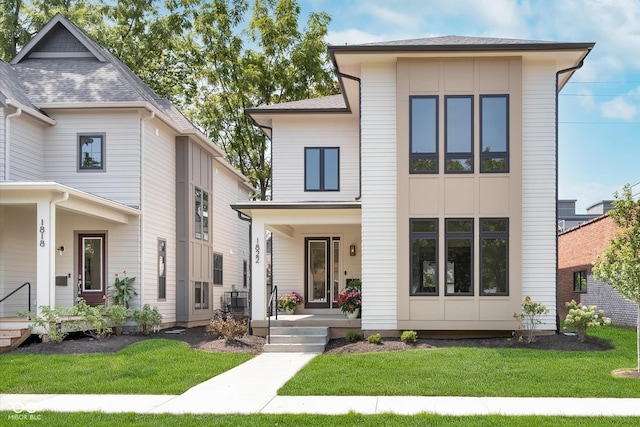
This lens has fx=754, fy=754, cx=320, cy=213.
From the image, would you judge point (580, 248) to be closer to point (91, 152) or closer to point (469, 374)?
point (469, 374)

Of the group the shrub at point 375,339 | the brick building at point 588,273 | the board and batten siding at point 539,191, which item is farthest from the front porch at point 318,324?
the brick building at point 588,273

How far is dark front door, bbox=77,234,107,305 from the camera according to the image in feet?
63.7

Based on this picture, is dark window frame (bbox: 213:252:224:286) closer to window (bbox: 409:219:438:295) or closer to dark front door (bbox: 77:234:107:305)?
dark front door (bbox: 77:234:107:305)

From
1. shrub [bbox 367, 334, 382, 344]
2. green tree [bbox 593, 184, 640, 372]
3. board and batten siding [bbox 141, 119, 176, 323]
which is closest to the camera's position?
green tree [bbox 593, 184, 640, 372]

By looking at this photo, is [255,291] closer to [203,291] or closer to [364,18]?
[203,291]

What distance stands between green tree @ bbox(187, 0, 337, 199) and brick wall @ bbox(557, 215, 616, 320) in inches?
494

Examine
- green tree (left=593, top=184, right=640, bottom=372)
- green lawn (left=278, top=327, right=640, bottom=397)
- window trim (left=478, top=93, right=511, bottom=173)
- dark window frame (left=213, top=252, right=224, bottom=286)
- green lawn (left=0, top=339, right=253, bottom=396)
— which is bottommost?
green lawn (left=0, top=339, right=253, bottom=396)

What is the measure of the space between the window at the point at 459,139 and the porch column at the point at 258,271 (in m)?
4.77

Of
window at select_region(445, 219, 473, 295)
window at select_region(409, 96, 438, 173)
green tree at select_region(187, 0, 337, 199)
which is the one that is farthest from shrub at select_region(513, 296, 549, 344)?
green tree at select_region(187, 0, 337, 199)

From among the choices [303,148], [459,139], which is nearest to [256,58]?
[303,148]

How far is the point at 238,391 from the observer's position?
11.5 meters

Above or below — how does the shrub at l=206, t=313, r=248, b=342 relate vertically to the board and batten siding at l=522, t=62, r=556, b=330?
below

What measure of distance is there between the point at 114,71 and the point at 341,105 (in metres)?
6.39

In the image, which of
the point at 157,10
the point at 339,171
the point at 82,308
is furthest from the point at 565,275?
the point at 157,10
